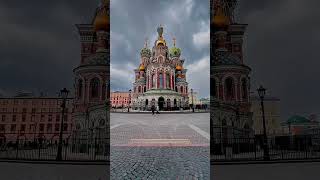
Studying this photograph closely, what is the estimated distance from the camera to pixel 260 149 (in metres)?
12.5

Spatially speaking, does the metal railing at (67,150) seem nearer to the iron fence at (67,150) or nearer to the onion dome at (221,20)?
the iron fence at (67,150)

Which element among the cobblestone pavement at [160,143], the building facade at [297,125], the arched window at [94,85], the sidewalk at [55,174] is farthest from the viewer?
the building facade at [297,125]

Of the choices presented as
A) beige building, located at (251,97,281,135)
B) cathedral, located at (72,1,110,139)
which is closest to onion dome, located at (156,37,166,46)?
beige building, located at (251,97,281,135)

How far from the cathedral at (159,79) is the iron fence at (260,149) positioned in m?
13.1

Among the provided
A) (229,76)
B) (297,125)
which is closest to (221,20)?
(229,76)

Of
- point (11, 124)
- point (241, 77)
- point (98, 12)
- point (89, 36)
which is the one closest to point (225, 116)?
point (241, 77)

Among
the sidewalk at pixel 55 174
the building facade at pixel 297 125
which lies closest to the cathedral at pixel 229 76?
the building facade at pixel 297 125

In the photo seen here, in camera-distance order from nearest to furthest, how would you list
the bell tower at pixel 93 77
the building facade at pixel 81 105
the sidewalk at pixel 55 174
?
the sidewalk at pixel 55 174
the building facade at pixel 81 105
the bell tower at pixel 93 77

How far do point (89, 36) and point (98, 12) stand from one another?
10.7 ft

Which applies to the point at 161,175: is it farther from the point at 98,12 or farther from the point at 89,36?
the point at 89,36

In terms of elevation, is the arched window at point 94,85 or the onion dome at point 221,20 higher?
the onion dome at point 221,20

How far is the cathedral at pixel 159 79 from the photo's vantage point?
2726cm

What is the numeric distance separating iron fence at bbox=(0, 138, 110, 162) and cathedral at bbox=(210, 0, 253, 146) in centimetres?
436

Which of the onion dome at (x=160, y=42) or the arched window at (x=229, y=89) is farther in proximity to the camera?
the onion dome at (x=160, y=42)
